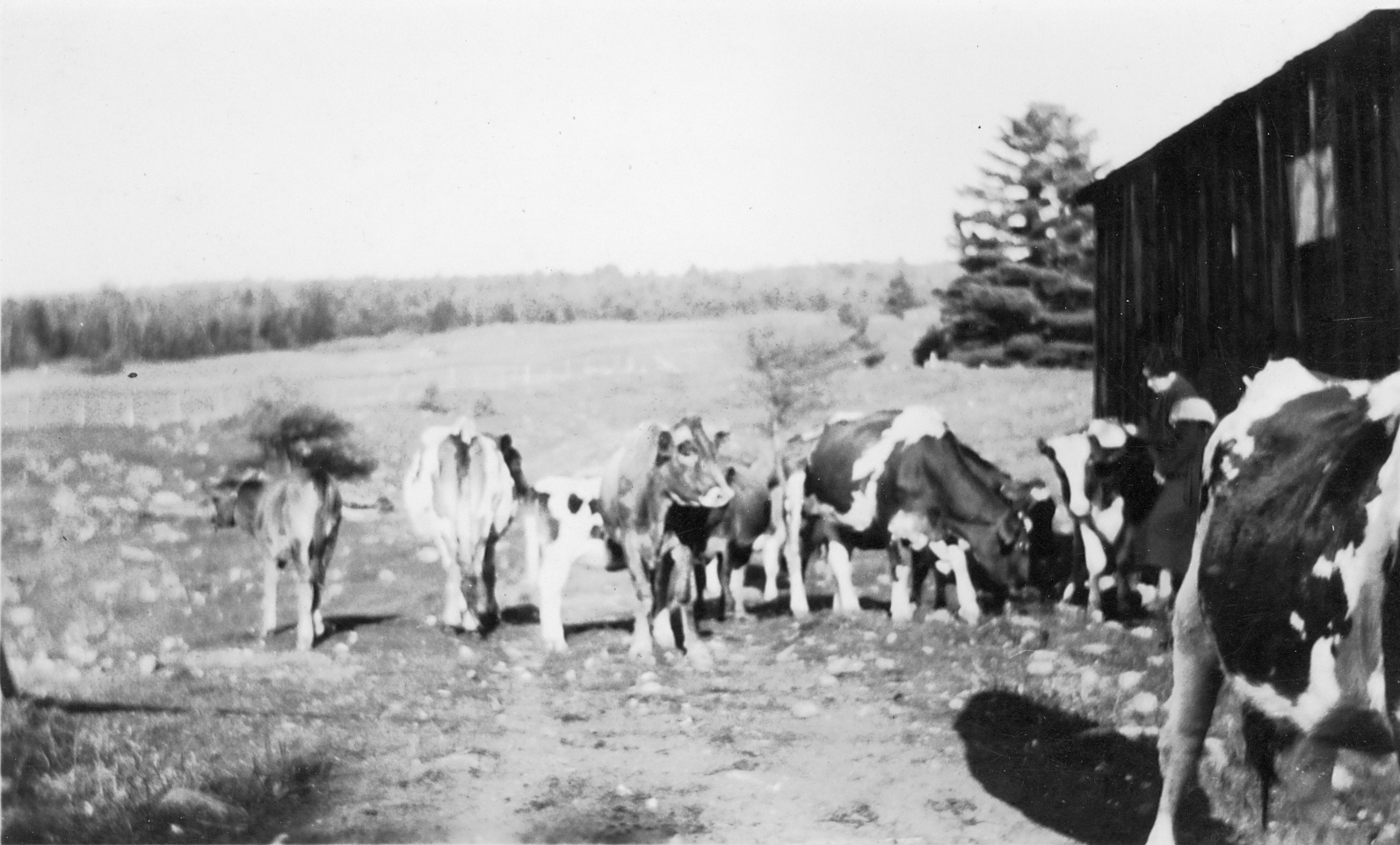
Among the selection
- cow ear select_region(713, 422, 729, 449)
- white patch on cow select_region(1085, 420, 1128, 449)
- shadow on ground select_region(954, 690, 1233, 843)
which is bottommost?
shadow on ground select_region(954, 690, 1233, 843)

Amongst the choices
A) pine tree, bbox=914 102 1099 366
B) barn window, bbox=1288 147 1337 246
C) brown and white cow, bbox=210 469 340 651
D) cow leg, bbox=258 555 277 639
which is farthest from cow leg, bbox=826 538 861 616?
cow leg, bbox=258 555 277 639

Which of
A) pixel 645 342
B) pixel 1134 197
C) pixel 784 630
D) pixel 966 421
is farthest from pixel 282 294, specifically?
pixel 1134 197

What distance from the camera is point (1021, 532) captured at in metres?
7.79

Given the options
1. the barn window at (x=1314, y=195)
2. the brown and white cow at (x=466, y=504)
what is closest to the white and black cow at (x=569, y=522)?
the brown and white cow at (x=466, y=504)

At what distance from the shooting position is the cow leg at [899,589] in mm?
7445

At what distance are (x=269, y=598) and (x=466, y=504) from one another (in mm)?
1282

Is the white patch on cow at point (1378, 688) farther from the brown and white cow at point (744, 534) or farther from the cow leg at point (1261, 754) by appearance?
the brown and white cow at point (744, 534)

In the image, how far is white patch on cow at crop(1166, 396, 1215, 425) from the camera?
6.79 meters

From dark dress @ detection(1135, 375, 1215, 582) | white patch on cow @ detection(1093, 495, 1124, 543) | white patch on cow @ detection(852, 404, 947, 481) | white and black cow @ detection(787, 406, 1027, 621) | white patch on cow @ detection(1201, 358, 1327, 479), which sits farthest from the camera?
white and black cow @ detection(787, 406, 1027, 621)

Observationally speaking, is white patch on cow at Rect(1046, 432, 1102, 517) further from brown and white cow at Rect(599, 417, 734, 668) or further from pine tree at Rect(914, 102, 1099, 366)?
brown and white cow at Rect(599, 417, 734, 668)

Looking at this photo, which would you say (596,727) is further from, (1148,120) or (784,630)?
(1148,120)

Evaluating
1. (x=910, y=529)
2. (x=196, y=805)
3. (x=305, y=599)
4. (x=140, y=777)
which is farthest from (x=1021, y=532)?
(x=140, y=777)

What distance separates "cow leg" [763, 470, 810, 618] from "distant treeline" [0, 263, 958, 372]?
250cm

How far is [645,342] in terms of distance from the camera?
667 cm
